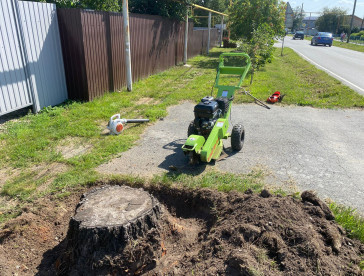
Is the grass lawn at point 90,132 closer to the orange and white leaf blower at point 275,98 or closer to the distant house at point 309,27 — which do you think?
the orange and white leaf blower at point 275,98

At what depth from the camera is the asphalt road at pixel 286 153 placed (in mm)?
4730

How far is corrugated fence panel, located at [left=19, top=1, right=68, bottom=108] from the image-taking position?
687 cm

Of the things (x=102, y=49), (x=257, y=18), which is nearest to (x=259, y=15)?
(x=257, y=18)

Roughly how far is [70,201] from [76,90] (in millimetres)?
5037

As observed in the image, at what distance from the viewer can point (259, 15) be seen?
17344 mm

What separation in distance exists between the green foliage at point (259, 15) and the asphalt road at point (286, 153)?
10.8 meters

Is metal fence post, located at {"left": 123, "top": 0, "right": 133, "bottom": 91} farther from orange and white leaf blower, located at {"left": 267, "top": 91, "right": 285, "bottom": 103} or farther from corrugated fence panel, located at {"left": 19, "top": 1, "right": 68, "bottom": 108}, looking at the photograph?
orange and white leaf blower, located at {"left": 267, "top": 91, "right": 285, "bottom": 103}

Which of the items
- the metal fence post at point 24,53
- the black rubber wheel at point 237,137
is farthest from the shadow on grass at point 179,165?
the metal fence post at point 24,53

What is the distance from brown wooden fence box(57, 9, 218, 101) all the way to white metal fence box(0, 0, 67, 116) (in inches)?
12.3

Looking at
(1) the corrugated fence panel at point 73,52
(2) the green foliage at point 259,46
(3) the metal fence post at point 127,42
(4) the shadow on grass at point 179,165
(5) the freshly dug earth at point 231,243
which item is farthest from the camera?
(2) the green foliage at point 259,46

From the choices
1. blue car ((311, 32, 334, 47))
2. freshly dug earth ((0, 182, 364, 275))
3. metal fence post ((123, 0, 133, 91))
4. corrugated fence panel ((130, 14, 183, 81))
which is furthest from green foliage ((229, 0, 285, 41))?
blue car ((311, 32, 334, 47))

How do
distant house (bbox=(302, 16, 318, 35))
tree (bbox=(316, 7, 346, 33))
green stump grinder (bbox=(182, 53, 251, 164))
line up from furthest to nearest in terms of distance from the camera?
1. distant house (bbox=(302, 16, 318, 35))
2. tree (bbox=(316, 7, 346, 33))
3. green stump grinder (bbox=(182, 53, 251, 164))

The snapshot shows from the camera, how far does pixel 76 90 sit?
8.38 m

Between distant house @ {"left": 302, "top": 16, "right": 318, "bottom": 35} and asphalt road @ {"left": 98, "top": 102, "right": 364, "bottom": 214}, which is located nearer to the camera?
asphalt road @ {"left": 98, "top": 102, "right": 364, "bottom": 214}
